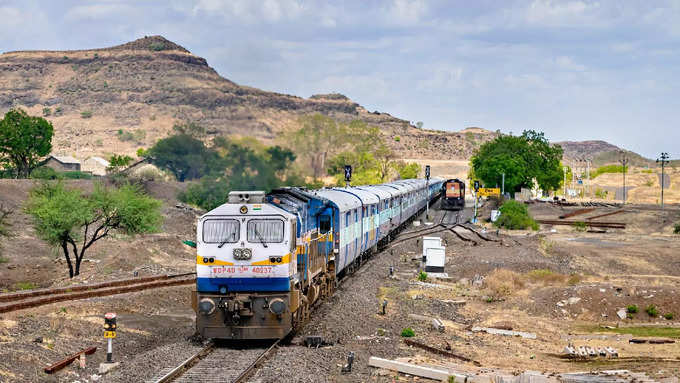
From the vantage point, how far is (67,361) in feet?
57.4

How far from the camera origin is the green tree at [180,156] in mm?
86938

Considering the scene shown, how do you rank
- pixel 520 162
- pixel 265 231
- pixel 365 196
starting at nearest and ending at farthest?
pixel 265 231, pixel 365 196, pixel 520 162

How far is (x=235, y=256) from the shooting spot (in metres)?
18.4

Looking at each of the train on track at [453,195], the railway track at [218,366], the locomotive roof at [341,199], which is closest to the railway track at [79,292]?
the locomotive roof at [341,199]

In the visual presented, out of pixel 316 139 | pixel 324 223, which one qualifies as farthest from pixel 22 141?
pixel 324 223

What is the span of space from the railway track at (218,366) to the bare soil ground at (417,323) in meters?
0.37

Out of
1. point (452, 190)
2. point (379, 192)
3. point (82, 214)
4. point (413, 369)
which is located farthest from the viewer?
point (452, 190)

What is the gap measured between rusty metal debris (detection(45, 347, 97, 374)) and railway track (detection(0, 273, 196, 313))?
5.81 meters

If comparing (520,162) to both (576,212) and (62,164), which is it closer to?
(576,212)

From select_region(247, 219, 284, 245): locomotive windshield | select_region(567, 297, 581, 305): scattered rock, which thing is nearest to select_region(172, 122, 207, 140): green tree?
select_region(567, 297, 581, 305): scattered rock

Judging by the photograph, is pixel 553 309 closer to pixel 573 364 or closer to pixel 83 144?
pixel 573 364

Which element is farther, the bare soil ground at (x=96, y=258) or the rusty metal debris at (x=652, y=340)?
the bare soil ground at (x=96, y=258)

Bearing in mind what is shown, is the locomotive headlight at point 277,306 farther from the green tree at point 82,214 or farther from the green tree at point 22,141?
the green tree at point 22,141

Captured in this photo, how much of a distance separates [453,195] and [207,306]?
70.9 m
